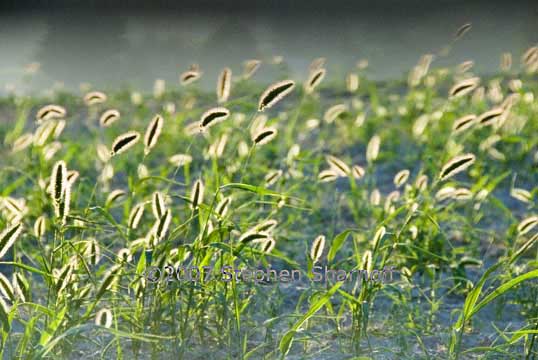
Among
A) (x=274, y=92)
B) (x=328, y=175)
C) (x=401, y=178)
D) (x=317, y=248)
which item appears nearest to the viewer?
(x=274, y=92)

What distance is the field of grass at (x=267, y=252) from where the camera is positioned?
1.81 meters

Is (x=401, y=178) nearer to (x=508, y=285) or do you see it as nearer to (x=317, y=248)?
(x=317, y=248)

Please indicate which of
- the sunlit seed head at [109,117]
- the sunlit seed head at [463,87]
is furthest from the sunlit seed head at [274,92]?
the sunlit seed head at [463,87]

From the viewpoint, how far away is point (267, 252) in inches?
82.8

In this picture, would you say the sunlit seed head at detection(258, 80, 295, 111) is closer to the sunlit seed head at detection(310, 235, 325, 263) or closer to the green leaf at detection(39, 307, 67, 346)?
the sunlit seed head at detection(310, 235, 325, 263)

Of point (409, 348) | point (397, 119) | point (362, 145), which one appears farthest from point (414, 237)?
point (397, 119)

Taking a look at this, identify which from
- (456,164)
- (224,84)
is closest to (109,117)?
(224,84)

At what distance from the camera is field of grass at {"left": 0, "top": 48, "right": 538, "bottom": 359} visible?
181 cm

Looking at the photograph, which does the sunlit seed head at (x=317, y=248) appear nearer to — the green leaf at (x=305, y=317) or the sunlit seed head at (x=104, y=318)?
the green leaf at (x=305, y=317)

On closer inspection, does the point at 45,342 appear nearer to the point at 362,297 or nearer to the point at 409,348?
the point at 362,297

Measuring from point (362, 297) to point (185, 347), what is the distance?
465mm

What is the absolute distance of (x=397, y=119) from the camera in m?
5.51

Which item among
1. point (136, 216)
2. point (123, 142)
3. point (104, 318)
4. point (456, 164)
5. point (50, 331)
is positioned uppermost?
point (123, 142)

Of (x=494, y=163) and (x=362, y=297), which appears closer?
(x=362, y=297)
